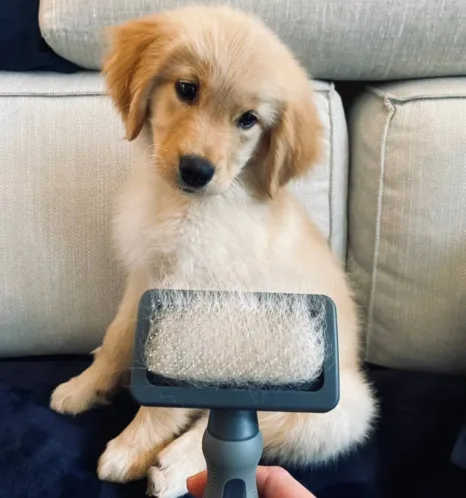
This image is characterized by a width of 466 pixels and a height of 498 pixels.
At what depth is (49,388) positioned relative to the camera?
140cm

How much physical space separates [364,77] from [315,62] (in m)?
0.13

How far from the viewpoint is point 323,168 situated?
149 cm

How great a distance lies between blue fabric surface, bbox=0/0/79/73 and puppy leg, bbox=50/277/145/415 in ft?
1.92

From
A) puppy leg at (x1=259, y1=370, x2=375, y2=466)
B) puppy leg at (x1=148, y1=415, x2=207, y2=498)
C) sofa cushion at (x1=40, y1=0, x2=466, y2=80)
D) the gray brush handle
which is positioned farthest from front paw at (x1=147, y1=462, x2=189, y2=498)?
sofa cushion at (x1=40, y1=0, x2=466, y2=80)

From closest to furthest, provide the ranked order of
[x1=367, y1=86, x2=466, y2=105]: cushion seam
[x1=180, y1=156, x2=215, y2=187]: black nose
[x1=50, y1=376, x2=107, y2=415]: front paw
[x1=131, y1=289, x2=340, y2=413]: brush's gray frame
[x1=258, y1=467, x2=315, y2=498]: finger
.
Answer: [x1=131, y1=289, x2=340, y2=413]: brush's gray frame
[x1=258, y1=467, x2=315, y2=498]: finger
[x1=180, y1=156, x2=215, y2=187]: black nose
[x1=50, y1=376, x2=107, y2=415]: front paw
[x1=367, y1=86, x2=466, y2=105]: cushion seam

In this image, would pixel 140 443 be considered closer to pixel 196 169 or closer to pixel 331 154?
pixel 196 169

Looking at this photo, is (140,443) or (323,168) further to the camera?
(323,168)

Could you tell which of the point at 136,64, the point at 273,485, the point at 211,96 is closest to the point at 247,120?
the point at 211,96

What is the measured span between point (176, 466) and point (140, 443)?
9 centimetres

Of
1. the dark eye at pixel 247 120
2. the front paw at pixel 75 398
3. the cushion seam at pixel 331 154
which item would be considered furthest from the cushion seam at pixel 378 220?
the front paw at pixel 75 398

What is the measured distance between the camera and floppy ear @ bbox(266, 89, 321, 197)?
3.82 feet

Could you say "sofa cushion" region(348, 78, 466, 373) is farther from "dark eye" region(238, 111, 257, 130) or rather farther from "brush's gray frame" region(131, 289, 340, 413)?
"brush's gray frame" region(131, 289, 340, 413)

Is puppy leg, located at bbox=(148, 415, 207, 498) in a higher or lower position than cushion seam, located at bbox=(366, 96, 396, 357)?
lower

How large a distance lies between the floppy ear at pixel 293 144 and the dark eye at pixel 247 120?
0.17ft
